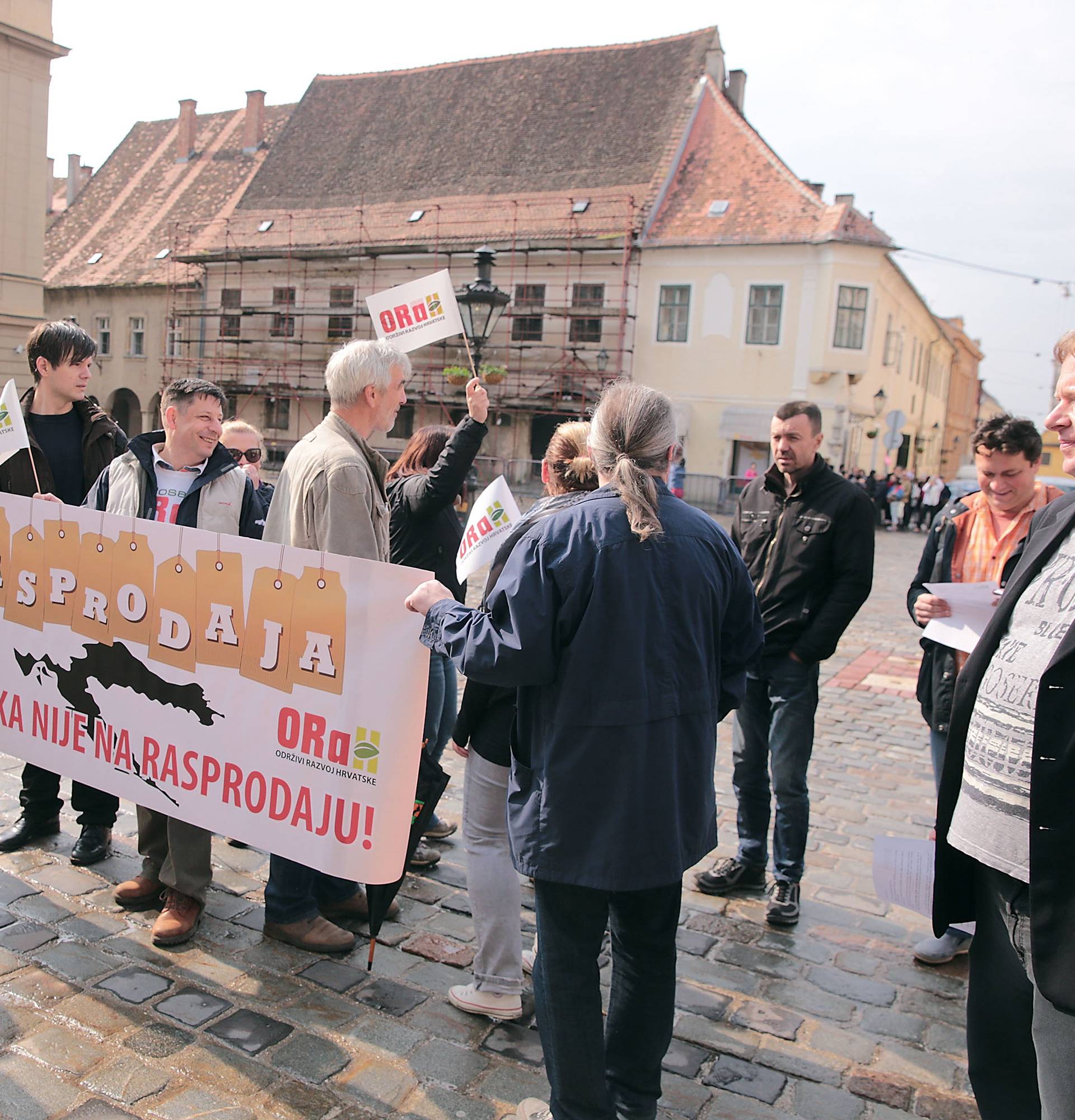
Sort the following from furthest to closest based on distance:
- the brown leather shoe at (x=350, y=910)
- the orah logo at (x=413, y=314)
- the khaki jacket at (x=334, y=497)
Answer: the orah logo at (x=413, y=314)
the brown leather shoe at (x=350, y=910)
the khaki jacket at (x=334, y=497)

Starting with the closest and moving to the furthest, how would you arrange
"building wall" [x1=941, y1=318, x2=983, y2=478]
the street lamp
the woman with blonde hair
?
the woman with blonde hair
the street lamp
"building wall" [x1=941, y1=318, x2=983, y2=478]

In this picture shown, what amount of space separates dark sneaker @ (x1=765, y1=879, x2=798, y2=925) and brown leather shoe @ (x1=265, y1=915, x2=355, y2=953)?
173cm

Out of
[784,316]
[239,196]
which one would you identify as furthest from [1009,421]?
[239,196]

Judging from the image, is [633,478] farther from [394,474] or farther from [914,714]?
[914,714]

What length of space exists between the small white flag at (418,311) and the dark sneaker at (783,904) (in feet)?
9.81

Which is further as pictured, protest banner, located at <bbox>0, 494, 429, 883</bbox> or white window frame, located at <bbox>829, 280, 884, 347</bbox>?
white window frame, located at <bbox>829, 280, 884, 347</bbox>

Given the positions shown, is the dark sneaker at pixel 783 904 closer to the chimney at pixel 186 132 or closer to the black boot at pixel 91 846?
the black boot at pixel 91 846

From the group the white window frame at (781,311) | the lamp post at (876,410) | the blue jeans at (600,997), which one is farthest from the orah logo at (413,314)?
the lamp post at (876,410)

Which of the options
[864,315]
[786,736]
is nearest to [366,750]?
[786,736]

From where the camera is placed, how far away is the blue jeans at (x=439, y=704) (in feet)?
14.8

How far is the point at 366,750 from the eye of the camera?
324 cm

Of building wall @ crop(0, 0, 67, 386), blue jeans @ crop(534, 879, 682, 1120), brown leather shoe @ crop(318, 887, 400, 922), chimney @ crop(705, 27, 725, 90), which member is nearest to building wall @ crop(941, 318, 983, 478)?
chimney @ crop(705, 27, 725, 90)

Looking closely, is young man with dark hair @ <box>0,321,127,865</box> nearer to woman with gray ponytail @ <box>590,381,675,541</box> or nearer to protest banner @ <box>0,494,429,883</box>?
protest banner @ <box>0,494,429,883</box>

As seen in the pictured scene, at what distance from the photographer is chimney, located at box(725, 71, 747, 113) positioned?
36.4 m
